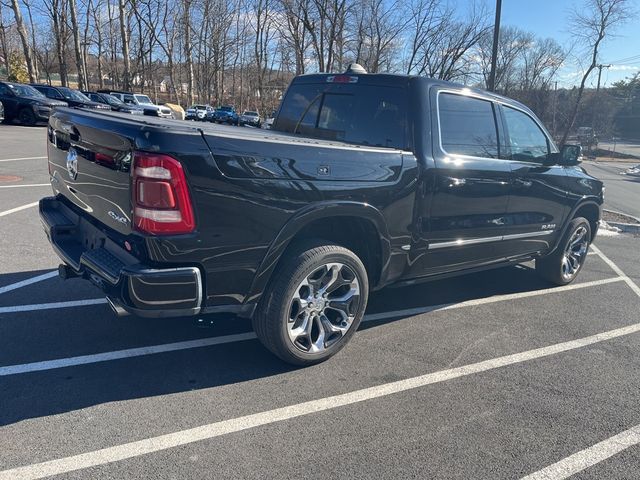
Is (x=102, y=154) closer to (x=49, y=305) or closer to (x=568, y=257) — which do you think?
(x=49, y=305)

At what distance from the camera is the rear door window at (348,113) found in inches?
156

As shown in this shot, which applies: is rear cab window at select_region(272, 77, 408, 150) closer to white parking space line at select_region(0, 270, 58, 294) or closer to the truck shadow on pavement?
the truck shadow on pavement

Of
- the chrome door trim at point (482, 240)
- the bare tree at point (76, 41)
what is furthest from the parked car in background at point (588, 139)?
the chrome door trim at point (482, 240)

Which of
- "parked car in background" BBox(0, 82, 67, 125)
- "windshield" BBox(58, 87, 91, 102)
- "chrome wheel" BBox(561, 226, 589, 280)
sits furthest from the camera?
"windshield" BBox(58, 87, 91, 102)

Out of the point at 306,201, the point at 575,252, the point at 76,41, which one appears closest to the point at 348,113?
the point at 306,201

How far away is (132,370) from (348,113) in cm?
262

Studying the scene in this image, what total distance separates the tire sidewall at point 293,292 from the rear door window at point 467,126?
1.26 metres

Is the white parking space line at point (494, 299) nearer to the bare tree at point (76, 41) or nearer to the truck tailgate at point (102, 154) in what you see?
the truck tailgate at point (102, 154)

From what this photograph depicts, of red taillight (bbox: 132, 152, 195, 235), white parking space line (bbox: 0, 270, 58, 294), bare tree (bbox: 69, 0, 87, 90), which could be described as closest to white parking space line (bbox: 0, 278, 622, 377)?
white parking space line (bbox: 0, 270, 58, 294)

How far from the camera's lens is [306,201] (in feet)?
10.3

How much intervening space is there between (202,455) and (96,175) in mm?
1752

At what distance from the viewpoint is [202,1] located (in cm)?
4950

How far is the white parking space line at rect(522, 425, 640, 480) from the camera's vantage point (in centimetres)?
261

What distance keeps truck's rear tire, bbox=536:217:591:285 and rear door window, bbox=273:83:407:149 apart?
284 centimetres
